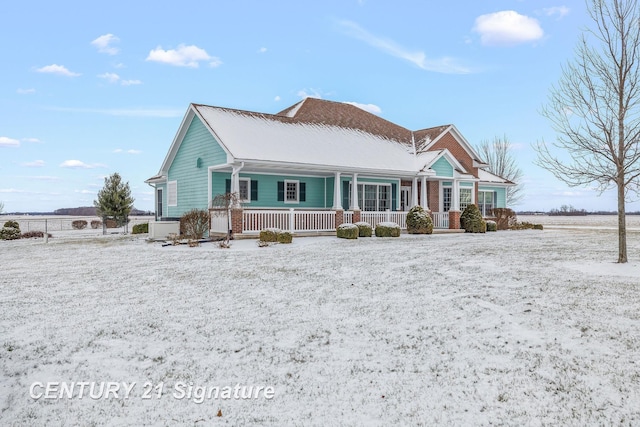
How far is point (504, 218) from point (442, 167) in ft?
25.1

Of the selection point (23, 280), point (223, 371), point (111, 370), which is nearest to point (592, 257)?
point (223, 371)

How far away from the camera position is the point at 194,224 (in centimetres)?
1933

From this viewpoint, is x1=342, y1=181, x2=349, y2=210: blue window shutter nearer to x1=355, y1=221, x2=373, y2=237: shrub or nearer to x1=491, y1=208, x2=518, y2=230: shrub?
x1=355, y1=221, x2=373, y2=237: shrub

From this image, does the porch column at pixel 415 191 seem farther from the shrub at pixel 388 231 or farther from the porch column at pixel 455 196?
the shrub at pixel 388 231

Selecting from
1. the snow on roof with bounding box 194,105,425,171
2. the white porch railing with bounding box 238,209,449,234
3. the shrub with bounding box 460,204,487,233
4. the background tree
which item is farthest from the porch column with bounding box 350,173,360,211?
the background tree

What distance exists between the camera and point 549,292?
8289 mm

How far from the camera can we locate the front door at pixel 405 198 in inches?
→ 1035

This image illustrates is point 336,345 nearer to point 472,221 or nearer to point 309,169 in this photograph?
point 309,169

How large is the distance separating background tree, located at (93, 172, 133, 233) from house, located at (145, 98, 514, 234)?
5149mm

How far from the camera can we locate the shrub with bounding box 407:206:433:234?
23.0m

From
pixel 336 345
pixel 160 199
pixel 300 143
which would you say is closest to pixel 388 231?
pixel 300 143

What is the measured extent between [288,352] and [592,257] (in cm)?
1124

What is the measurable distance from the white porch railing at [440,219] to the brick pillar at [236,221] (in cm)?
1249

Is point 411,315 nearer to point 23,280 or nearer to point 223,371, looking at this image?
point 223,371
